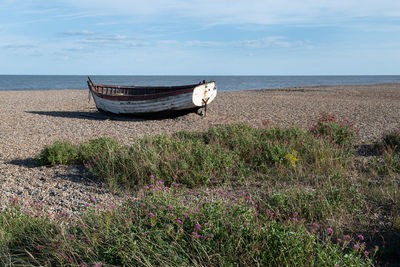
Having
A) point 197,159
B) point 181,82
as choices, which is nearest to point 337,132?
point 197,159

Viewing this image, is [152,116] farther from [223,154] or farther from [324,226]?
[324,226]

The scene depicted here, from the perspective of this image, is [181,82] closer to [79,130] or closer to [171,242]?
[79,130]

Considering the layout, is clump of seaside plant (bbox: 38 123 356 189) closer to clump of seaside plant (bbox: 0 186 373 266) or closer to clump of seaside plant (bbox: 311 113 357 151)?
clump of seaside plant (bbox: 311 113 357 151)

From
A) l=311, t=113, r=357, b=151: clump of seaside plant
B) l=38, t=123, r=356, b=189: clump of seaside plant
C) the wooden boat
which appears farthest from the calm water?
l=38, t=123, r=356, b=189: clump of seaside plant

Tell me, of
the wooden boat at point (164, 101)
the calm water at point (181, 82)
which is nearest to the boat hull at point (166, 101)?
the wooden boat at point (164, 101)

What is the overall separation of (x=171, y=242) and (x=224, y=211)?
2.70ft

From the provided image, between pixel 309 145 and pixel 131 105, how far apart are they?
850 cm

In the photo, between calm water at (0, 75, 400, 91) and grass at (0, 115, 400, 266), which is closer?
grass at (0, 115, 400, 266)

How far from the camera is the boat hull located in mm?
14016

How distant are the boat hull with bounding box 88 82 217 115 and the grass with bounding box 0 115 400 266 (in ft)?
15.1

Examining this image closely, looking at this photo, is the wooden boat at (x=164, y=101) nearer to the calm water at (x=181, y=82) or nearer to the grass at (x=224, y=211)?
the grass at (x=224, y=211)

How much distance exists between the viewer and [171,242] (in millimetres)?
3479

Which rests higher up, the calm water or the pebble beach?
the calm water

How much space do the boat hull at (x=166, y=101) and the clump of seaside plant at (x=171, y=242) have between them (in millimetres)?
10036
